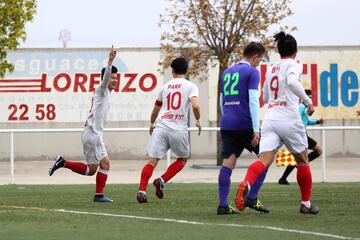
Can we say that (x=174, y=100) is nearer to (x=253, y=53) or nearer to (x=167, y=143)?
(x=167, y=143)

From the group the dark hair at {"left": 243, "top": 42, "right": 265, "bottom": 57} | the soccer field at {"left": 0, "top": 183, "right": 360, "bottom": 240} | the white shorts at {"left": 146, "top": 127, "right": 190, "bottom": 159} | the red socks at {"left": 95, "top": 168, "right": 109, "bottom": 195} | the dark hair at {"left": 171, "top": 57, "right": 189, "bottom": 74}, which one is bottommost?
the soccer field at {"left": 0, "top": 183, "right": 360, "bottom": 240}

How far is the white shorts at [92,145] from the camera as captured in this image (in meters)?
13.9

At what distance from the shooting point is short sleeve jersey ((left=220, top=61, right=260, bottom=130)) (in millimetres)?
11414

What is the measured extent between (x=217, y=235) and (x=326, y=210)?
329 centimetres

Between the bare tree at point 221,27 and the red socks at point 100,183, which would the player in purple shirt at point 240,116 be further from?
the bare tree at point 221,27

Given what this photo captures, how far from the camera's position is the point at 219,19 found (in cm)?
3150

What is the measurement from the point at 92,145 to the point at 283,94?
3823 millimetres

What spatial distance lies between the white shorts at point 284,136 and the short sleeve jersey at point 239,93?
1.79ft

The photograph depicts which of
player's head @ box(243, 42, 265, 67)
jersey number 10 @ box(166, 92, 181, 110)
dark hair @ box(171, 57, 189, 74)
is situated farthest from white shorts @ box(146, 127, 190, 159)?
player's head @ box(243, 42, 265, 67)

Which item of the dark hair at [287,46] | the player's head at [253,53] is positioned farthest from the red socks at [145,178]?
the dark hair at [287,46]

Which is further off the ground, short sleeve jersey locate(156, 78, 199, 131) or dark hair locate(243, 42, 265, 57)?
dark hair locate(243, 42, 265, 57)

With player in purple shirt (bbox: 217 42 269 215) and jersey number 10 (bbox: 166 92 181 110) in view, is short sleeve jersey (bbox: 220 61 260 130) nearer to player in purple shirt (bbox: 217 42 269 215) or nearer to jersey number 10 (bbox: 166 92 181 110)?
player in purple shirt (bbox: 217 42 269 215)

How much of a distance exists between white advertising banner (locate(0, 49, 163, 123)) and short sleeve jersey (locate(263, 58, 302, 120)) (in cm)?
2727

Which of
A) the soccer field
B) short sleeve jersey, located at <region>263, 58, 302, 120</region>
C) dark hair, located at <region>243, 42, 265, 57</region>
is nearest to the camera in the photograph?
the soccer field
